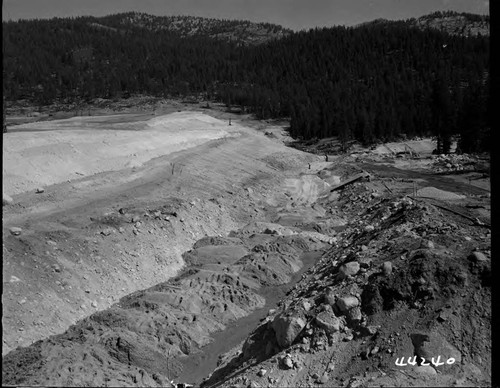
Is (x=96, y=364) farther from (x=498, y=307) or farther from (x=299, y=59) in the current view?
(x=299, y=59)

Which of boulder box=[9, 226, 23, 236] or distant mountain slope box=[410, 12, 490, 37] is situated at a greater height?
distant mountain slope box=[410, 12, 490, 37]

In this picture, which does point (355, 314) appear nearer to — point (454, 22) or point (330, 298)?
point (330, 298)

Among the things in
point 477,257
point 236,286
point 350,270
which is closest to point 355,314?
point 350,270

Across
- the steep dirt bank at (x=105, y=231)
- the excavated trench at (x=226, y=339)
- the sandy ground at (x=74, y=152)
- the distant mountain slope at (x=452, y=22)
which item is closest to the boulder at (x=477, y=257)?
the excavated trench at (x=226, y=339)

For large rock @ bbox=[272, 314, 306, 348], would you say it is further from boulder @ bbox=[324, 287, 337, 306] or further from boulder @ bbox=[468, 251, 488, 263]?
boulder @ bbox=[468, 251, 488, 263]

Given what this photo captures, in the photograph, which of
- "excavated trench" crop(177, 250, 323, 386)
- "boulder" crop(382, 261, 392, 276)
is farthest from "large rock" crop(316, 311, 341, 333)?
"excavated trench" crop(177, 250, 323, 386)

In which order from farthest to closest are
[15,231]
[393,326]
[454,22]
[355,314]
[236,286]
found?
[454,22], [236,286], [15,231], [355,314], [393,326]
